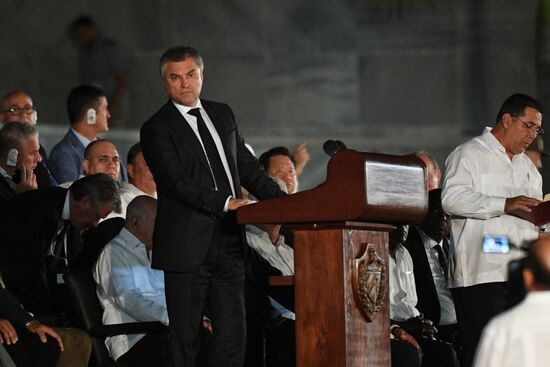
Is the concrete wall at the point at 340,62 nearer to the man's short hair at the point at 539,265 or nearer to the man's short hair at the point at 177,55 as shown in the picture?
the man's short hair at the point at 177,55

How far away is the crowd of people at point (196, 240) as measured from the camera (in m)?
4.63

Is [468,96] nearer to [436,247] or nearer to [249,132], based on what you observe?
[249,132]

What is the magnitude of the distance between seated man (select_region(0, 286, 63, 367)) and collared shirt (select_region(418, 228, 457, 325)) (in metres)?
2.42

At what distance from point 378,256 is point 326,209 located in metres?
0.31

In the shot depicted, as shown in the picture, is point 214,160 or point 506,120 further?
point 506,120

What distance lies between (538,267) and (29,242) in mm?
3421

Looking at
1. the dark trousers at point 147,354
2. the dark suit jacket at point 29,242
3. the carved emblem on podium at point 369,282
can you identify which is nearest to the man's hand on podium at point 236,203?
the carved emblem on podium at point 369,282

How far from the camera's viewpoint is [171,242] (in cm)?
462

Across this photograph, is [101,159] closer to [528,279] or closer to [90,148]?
Result: [90,148]

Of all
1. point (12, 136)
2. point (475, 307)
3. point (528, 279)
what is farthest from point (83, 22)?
point (528, 279)

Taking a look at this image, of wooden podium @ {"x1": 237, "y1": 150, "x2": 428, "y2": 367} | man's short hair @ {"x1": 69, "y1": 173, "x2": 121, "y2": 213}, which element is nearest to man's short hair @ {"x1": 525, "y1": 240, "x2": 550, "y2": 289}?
wooden podium @ {"x1": 237, "y1": 150, "x2": 428, "y2": 367}

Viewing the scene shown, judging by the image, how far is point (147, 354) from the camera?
5.54 m

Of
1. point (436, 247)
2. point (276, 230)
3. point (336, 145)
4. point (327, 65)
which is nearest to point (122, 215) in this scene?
point (276, 230)

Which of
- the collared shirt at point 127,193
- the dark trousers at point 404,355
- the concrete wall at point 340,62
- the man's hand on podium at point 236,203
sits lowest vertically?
the dark trousers at point 404,355
